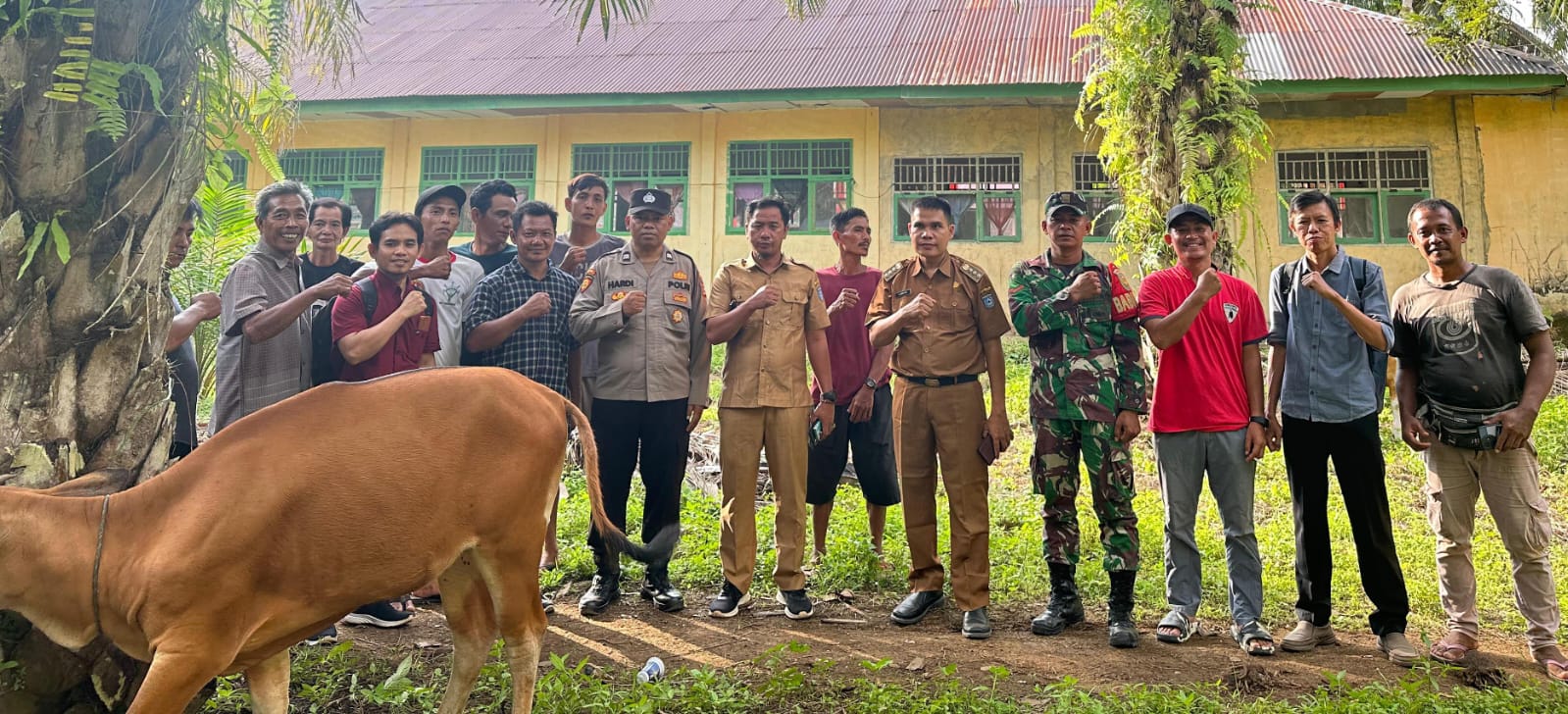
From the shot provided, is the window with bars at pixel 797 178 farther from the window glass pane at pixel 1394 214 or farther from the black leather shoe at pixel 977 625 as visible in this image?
the black leather shoe at pixel 977 625

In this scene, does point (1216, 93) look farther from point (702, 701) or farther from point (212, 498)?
point (212, 498)

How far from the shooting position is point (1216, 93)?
7.96m

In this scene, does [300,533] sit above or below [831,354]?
below

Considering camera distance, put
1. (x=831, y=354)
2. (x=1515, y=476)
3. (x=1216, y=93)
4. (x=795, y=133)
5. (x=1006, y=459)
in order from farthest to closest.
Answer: (x=795, y=133)
(x=1006, y=459)
(x=1216, y=93)
(x=831, y=354)
(x=1515, y=476)

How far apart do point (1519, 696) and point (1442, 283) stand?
1863 mm

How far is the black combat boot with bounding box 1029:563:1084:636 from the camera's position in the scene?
5039 millimetres

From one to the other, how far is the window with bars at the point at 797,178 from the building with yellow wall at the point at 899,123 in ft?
0.10

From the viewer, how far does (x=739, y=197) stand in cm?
1448

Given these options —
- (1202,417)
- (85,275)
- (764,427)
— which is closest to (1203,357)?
(1202,417)

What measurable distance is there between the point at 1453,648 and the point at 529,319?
4.64 meters

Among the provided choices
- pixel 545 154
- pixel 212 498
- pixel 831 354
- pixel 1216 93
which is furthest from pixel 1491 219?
pixel 212 498

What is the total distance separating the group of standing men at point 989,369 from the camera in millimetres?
4582

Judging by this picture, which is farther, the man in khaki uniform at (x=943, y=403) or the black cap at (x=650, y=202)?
the black cap at (x=650, y=202)

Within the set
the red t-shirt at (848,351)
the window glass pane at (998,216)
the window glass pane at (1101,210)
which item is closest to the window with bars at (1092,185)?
the window glass pane at (1101,210)
